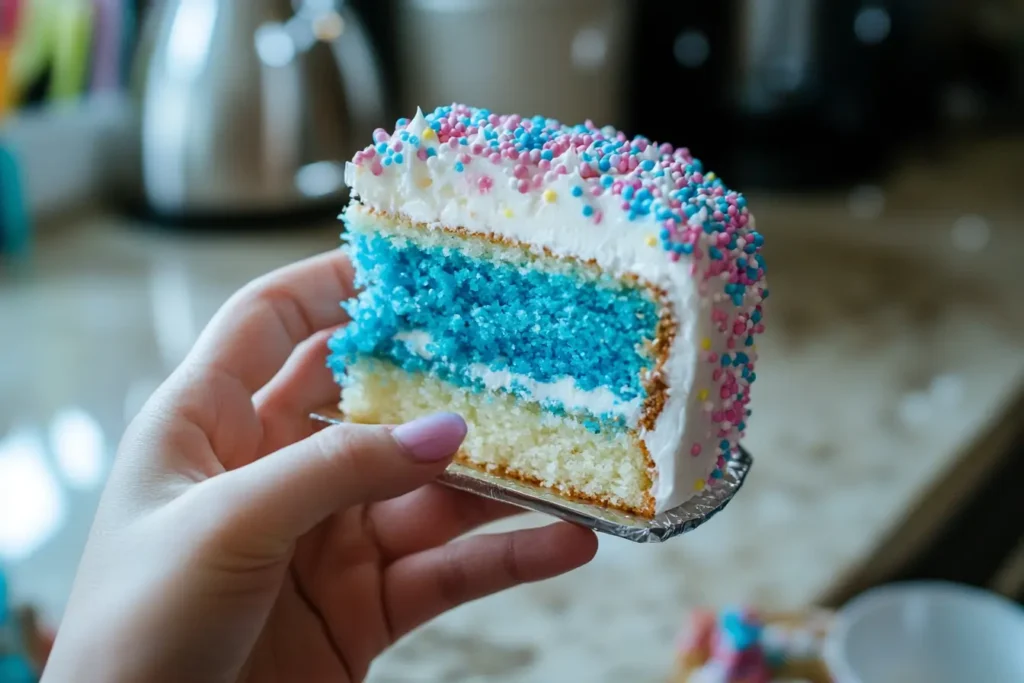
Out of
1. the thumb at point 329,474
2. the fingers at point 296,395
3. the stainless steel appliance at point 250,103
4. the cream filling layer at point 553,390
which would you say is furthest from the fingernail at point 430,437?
the stainless steel appliance at point 250,103

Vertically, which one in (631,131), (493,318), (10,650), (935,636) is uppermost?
(493,318)

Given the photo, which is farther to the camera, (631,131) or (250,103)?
(631,131)

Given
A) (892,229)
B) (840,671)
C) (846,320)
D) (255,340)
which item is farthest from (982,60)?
(255,340)

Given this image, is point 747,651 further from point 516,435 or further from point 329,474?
point 329,474

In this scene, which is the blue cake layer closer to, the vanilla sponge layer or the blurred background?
the vanilla sponge layer

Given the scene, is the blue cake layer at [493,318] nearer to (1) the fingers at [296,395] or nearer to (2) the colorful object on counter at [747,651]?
(1) the fingers at [296,395]

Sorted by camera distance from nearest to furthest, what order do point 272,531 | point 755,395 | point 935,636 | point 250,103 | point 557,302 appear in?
point 272,531 < point 557,302 < point 935,636 < point 755,395 < point 250,103

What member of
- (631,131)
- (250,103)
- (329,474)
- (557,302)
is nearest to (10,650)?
(329,474)

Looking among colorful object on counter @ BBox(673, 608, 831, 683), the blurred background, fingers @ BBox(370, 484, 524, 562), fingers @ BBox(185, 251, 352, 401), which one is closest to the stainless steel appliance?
the blurred background
